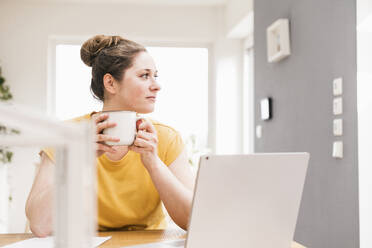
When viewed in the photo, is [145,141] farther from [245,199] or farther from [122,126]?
[245,199]

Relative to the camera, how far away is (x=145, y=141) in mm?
1042

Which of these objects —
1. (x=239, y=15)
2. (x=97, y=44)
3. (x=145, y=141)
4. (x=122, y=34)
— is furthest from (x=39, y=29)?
(x=145, y=141)

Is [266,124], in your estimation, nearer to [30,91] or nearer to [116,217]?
[116,217]

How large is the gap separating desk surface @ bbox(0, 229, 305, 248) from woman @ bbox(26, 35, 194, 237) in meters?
0.07

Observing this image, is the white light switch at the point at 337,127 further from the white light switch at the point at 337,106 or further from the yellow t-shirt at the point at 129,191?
the yellow t-shirt at the point at 129,191

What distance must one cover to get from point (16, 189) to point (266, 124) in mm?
2617

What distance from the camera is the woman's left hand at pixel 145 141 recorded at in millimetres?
1029

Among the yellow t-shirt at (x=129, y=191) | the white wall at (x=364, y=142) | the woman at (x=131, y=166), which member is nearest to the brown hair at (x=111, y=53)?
the woman at (x=131, y=166)

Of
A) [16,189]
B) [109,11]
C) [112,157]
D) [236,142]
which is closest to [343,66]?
[112,157]

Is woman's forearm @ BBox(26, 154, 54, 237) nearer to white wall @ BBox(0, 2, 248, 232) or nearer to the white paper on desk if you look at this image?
the white paper on desk

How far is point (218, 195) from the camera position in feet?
2.51

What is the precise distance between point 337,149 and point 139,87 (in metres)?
1.12

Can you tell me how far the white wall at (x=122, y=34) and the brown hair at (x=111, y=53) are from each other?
3.46 metres

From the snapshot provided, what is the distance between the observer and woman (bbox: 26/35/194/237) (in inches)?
47.3
